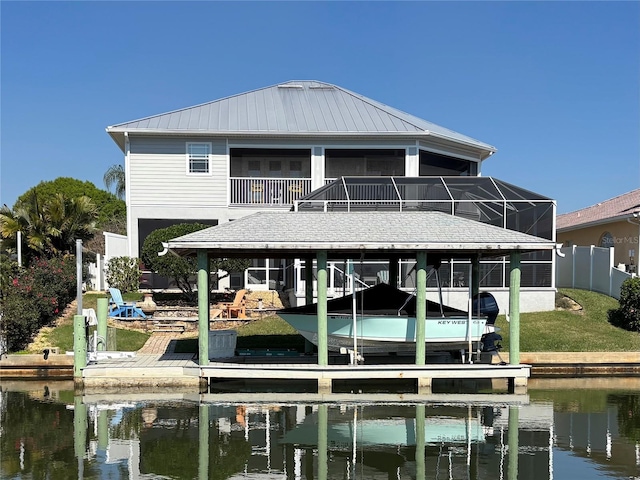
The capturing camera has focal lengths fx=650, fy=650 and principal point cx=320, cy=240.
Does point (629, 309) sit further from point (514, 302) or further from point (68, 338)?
point (68, 338)

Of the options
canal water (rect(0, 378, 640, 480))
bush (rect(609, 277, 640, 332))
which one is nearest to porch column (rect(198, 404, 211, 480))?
canal water (rect(0, 378, 640, 480))

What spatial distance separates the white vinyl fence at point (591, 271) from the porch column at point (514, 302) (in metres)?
10.0

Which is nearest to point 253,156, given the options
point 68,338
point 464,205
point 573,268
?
point 464,205

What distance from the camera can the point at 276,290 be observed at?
2694cm

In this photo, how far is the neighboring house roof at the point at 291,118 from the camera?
90.4ft

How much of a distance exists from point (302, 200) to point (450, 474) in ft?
44.0

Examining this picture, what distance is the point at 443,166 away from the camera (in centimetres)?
3127

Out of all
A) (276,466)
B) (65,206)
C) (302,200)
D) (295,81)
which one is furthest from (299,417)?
(295,81)

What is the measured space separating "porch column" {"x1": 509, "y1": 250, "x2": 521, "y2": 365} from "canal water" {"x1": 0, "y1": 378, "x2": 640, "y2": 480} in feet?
Result: 3.47

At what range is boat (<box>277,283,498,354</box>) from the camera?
16.2 m

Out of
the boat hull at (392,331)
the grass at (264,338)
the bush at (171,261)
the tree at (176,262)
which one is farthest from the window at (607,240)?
the bush at (171,261)

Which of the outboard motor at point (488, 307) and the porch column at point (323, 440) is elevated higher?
the outboard motor at point (488, 307)

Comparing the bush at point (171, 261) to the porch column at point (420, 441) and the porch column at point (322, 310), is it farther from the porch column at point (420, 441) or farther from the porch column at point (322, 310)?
the porch column at point (420, 441)

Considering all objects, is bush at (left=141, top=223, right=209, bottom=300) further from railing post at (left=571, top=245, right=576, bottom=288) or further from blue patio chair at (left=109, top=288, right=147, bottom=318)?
railing post at (left=571, top=245, right=576, bottom=288)
